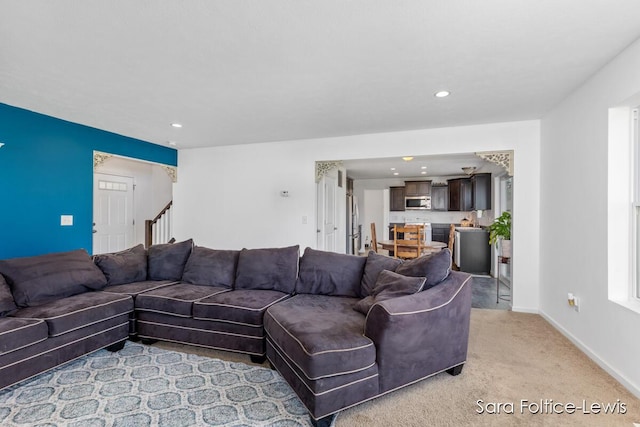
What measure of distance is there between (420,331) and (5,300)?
3.11 metres

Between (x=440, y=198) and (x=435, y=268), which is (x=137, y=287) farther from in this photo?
(x=440, y=198)

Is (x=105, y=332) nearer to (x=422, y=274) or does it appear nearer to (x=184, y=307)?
(x=184, y=307)

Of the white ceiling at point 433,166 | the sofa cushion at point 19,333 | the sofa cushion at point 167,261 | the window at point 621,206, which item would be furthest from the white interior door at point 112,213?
the window at point 621,206

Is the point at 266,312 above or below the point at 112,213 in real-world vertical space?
below

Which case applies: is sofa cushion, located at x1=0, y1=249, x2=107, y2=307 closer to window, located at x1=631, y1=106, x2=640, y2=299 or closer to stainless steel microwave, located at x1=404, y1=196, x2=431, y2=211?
window, located at x1=631, y1=106, x2=640, y2=299

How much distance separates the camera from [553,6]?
178 centimetres

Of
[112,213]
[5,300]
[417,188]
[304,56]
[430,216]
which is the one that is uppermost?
[304,56]

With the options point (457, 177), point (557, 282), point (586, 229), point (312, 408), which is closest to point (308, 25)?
point (312, 408)

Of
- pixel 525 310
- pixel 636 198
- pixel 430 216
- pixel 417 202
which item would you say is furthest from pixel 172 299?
pixel 430 216

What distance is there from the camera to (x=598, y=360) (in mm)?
2596

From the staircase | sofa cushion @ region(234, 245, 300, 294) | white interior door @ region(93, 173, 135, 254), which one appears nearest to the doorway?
white interior door @ region(93, 173, 135, 254)

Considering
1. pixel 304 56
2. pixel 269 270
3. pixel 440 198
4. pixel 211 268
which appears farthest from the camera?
pixel 440 198

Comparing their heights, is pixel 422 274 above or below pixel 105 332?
above

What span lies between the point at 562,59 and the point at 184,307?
3.61 metres
